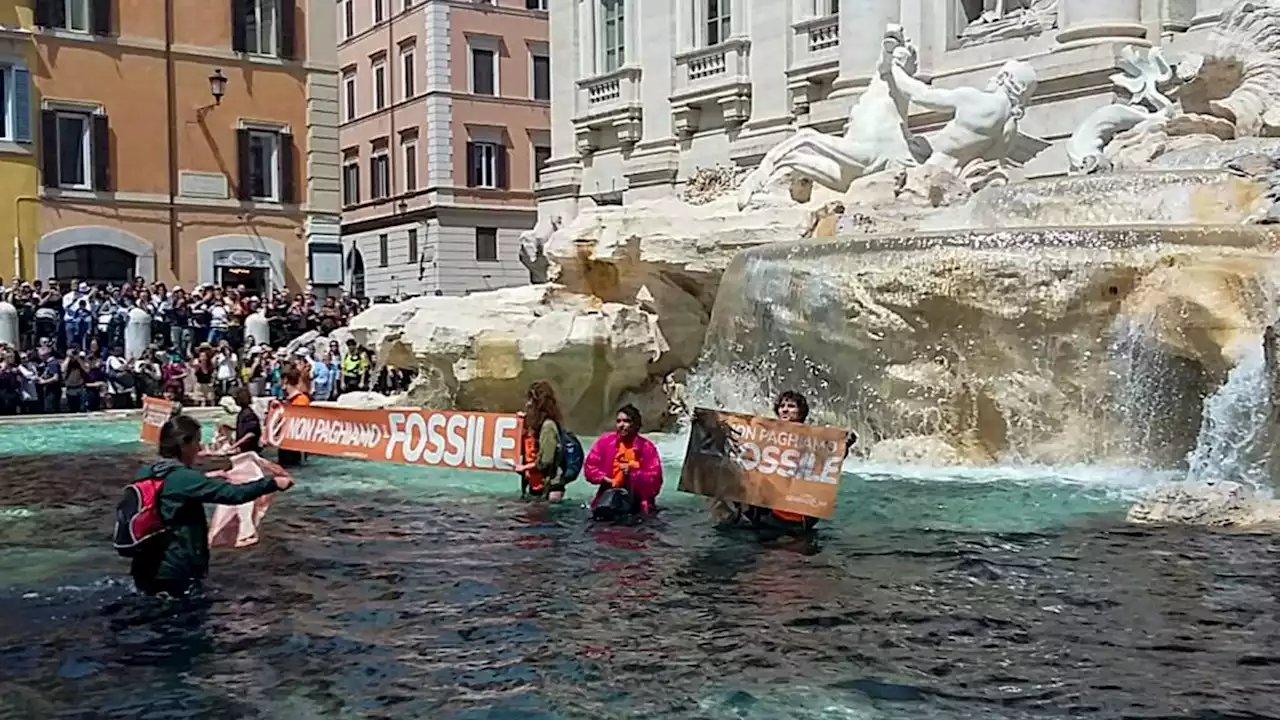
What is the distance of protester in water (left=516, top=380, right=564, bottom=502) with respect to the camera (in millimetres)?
9922

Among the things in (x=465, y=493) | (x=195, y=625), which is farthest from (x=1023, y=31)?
(x=195, y=625)

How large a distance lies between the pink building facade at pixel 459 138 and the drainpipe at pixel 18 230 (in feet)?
54.2

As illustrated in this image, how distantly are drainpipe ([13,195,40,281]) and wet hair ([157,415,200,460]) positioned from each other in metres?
23.5

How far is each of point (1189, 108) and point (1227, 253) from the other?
6327 mm

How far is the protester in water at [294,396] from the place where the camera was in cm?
1259

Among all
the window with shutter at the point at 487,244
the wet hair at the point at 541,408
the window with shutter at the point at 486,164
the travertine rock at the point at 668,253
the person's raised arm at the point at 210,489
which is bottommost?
the person's raised arm at the point at 210,489

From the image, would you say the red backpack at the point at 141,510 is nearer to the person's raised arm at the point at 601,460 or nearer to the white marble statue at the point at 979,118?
the person's raised arm at the point at 601,460

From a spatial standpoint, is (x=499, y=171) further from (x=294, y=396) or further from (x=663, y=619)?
(x=663, y=619)

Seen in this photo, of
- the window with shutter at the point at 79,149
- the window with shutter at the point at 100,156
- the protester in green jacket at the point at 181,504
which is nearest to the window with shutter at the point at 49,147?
the window with shutter at the point at 79,149

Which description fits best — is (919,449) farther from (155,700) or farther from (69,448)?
(69,448)

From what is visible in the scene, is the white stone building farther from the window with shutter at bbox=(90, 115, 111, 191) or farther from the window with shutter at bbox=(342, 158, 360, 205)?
the window with shutter at bbox=(342, 158, 360, 205)

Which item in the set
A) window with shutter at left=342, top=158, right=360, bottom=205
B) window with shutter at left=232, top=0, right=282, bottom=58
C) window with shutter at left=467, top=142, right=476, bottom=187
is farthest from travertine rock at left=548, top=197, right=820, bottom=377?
window with shutter at left=342, top=158, right=360, bottom=205

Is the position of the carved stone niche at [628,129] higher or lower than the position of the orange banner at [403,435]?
higher

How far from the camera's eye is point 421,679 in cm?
570
